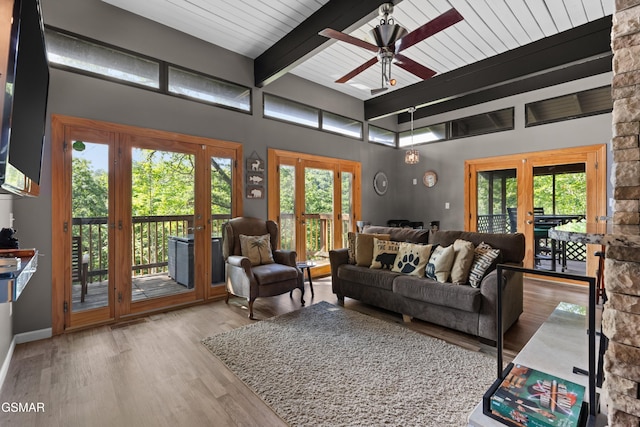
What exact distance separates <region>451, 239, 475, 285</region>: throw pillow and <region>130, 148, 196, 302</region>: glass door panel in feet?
9.82

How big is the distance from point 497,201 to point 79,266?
19.8ft

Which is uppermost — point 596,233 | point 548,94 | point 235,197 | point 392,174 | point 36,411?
point 548,94

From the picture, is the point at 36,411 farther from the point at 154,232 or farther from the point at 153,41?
the point at 153,41

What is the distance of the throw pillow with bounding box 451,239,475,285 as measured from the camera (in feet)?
9.11

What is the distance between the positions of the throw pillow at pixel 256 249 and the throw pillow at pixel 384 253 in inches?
51.7

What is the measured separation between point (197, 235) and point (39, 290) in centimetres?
150

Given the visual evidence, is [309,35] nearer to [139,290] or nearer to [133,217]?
[133,217]

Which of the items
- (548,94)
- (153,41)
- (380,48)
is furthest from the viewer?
(548,94)

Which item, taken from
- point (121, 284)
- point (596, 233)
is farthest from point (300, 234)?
point (596, 233)

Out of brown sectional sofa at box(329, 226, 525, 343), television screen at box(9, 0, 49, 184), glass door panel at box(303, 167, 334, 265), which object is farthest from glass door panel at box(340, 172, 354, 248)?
television screen at box(9, 0, 49, 184)

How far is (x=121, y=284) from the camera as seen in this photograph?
3166 mm

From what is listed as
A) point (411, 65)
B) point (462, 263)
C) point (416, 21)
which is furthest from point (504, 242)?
point (416, 21)

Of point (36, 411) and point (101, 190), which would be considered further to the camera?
point (101, 190)

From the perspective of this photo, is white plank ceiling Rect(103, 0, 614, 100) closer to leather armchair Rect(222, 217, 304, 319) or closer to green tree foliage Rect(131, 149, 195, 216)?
green tree foliage Rect(131, 149, 195, 216)
